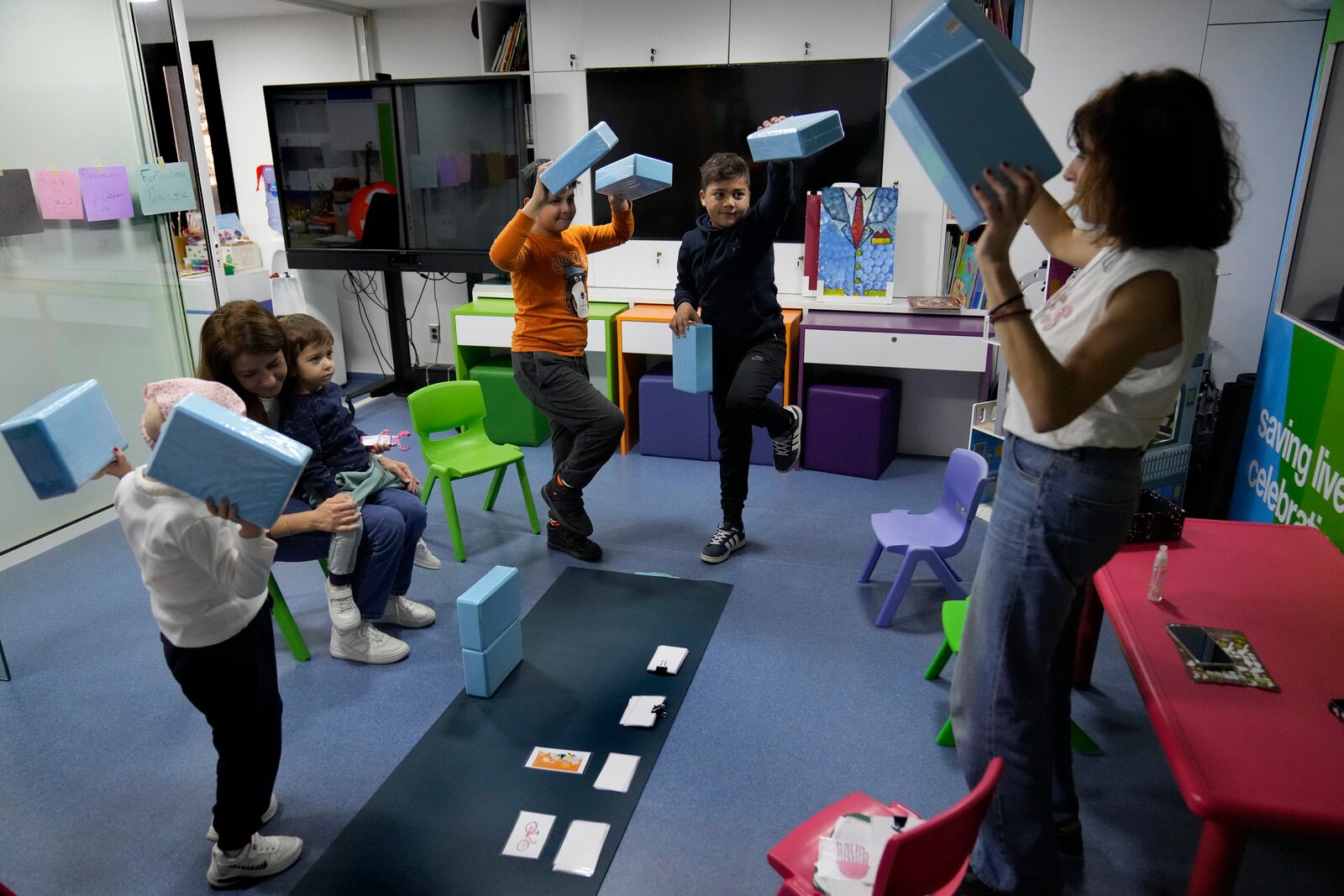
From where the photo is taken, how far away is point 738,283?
3.36m

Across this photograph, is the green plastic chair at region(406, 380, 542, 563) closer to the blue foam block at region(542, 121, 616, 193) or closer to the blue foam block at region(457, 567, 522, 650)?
the blue foam block at region(457, 567, 522, 650)

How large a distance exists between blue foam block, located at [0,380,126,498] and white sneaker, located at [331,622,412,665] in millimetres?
1229

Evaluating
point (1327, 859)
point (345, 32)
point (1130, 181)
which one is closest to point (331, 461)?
point (1130, 181)

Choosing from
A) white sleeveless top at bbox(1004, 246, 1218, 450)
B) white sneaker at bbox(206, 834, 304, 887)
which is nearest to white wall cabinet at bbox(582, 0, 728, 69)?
white sleeveless top at bbox(1004, 246, 1218, 450)

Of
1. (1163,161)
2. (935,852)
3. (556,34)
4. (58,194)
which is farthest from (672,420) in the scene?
(935,852)

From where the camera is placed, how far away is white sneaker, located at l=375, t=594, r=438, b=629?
120 inches

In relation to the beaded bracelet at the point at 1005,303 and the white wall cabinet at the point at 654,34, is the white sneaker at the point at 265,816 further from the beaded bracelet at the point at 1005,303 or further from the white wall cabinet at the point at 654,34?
the white wall cabinet at the point at 654,34

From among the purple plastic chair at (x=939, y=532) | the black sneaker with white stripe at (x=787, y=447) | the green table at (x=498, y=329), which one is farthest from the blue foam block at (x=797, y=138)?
the green table at (x=498, y=329)

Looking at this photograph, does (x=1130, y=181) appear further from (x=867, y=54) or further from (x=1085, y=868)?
(x=867, y=54)

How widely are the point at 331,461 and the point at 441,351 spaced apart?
317 centimetres

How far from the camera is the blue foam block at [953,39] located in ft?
5.43

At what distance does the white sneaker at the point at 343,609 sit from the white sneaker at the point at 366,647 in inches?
1.0

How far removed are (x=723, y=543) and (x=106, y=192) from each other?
3.08 metres

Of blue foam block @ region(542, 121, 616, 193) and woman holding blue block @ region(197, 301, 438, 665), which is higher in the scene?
blue foam block @ region(542, 121, 616, 193)
